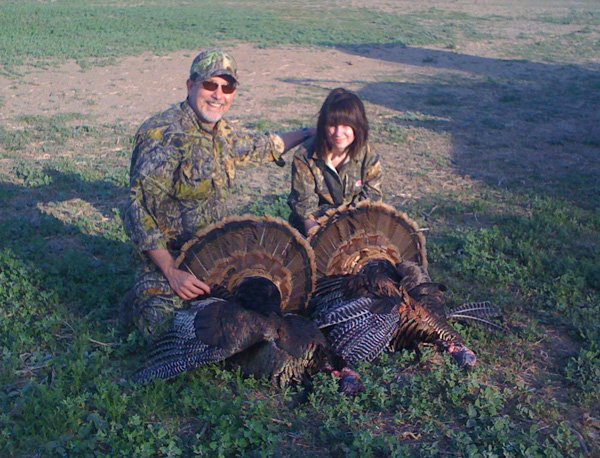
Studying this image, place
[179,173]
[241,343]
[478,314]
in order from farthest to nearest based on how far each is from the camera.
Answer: [478,314]
[179,173]
[241,343]

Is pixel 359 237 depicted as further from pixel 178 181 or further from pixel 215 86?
pixel 215 86

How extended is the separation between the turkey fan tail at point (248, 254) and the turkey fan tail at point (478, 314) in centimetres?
107

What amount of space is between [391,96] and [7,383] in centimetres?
1028

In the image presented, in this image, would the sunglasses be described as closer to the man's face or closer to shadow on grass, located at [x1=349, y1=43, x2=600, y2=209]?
the man's face

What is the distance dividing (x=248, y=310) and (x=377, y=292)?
2.87 feet

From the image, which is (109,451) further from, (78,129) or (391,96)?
(391,96)

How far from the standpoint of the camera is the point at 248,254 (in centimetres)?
428

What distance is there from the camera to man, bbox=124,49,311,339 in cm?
442

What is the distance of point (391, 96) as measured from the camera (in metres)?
13.2

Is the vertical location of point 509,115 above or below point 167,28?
below

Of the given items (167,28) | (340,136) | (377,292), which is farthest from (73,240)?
(167,28)

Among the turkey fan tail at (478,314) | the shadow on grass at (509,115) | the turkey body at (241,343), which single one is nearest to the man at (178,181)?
the turkey body at (241,343)

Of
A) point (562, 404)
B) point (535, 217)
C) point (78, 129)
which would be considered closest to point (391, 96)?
point (78, 129)

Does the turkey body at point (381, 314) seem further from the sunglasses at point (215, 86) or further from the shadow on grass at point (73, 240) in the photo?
the shadow on grass at point (73, 240)
